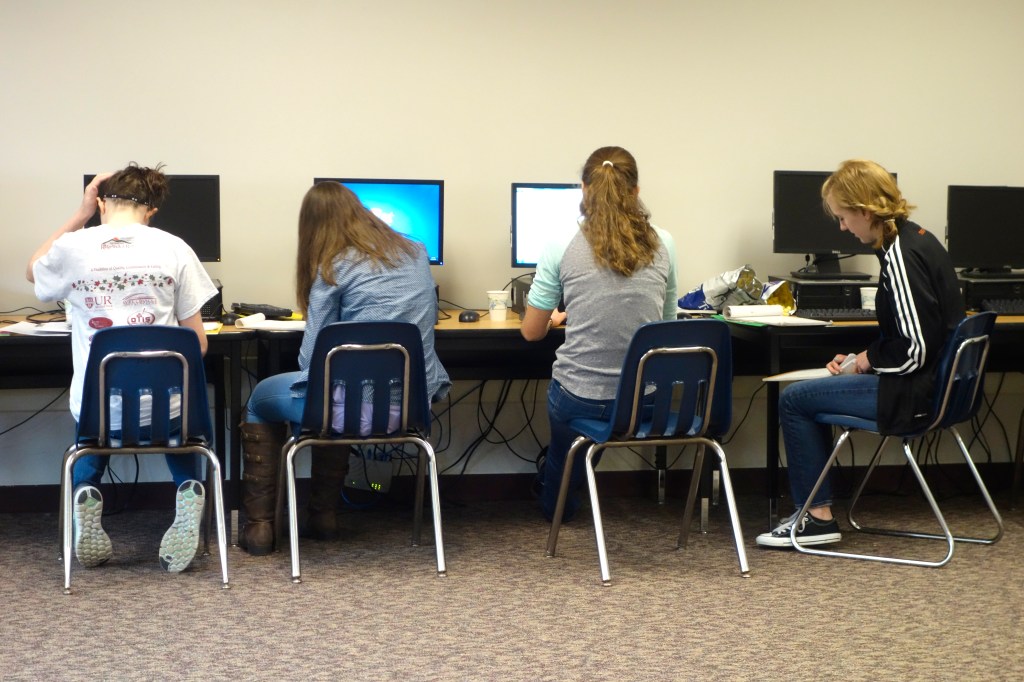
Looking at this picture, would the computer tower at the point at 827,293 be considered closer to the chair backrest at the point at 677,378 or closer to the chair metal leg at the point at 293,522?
the chair backrest at the point at 677,378

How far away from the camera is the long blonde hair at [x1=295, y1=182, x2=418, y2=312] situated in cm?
306

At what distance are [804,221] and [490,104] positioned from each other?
121 centimetres

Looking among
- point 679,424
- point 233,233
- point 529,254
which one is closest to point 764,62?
point 529,254

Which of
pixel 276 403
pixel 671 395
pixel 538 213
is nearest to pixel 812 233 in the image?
pixel 538 213

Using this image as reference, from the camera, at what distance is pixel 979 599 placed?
286 centimetres

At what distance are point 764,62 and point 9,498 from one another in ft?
10.4

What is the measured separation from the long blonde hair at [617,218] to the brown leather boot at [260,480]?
1.09 m

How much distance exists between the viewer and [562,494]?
319cm

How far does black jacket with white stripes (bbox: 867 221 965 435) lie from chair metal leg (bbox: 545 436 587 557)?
0.85 m

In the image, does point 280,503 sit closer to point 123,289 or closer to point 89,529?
point 89,529

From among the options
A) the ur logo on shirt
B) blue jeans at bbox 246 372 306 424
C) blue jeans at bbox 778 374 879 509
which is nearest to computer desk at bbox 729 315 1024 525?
blue jeans at bbox 778 374 879 509

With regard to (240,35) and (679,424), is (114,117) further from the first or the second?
(679,424)

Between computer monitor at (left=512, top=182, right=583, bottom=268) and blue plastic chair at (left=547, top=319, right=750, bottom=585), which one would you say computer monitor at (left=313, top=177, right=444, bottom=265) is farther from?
blue plastic chair at (left=547, top=319, right=750, bottom=585)

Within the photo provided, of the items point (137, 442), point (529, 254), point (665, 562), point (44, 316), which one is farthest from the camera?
point (529, 254)
